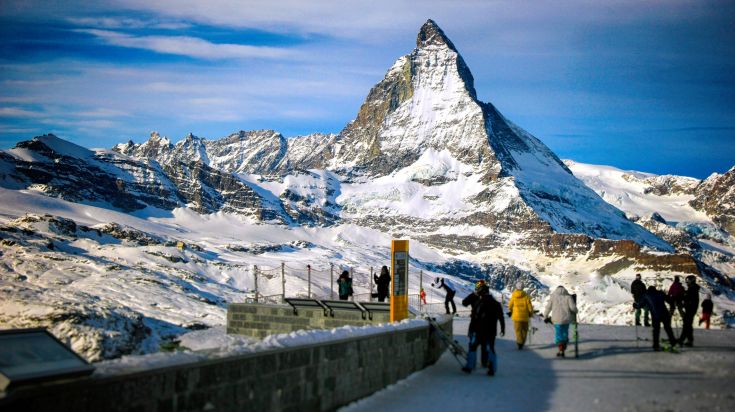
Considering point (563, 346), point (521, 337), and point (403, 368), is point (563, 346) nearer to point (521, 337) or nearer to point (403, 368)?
point (521, 337)

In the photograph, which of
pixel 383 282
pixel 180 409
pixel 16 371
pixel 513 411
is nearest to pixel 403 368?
pixel 513 411

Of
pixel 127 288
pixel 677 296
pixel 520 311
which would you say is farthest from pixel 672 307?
pixel 127 288

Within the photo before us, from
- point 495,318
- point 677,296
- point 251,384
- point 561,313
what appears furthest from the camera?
point 677,296

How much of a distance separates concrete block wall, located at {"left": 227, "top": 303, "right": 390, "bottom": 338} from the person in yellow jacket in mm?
3471

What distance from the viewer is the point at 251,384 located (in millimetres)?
9047

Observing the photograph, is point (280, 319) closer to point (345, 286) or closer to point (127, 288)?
point (345, 286)

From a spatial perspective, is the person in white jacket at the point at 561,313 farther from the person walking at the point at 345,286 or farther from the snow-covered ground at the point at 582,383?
the person walking at the point at 345,286

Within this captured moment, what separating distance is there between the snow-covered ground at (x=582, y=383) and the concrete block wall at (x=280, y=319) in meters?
4.59

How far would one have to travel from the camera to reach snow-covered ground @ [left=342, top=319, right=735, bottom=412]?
Answer: 1187cm

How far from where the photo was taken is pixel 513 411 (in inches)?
458

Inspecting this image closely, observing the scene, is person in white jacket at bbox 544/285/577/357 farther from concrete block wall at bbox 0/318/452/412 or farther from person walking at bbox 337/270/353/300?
person walking at bbox 337/270/353/300

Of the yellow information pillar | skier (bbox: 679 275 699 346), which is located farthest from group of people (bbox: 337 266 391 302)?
skier (bbox: 679 275 699 346)

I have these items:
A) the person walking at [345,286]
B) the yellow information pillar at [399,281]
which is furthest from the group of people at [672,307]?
the person walking at [345,286]

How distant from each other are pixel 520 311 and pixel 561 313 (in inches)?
70.1
